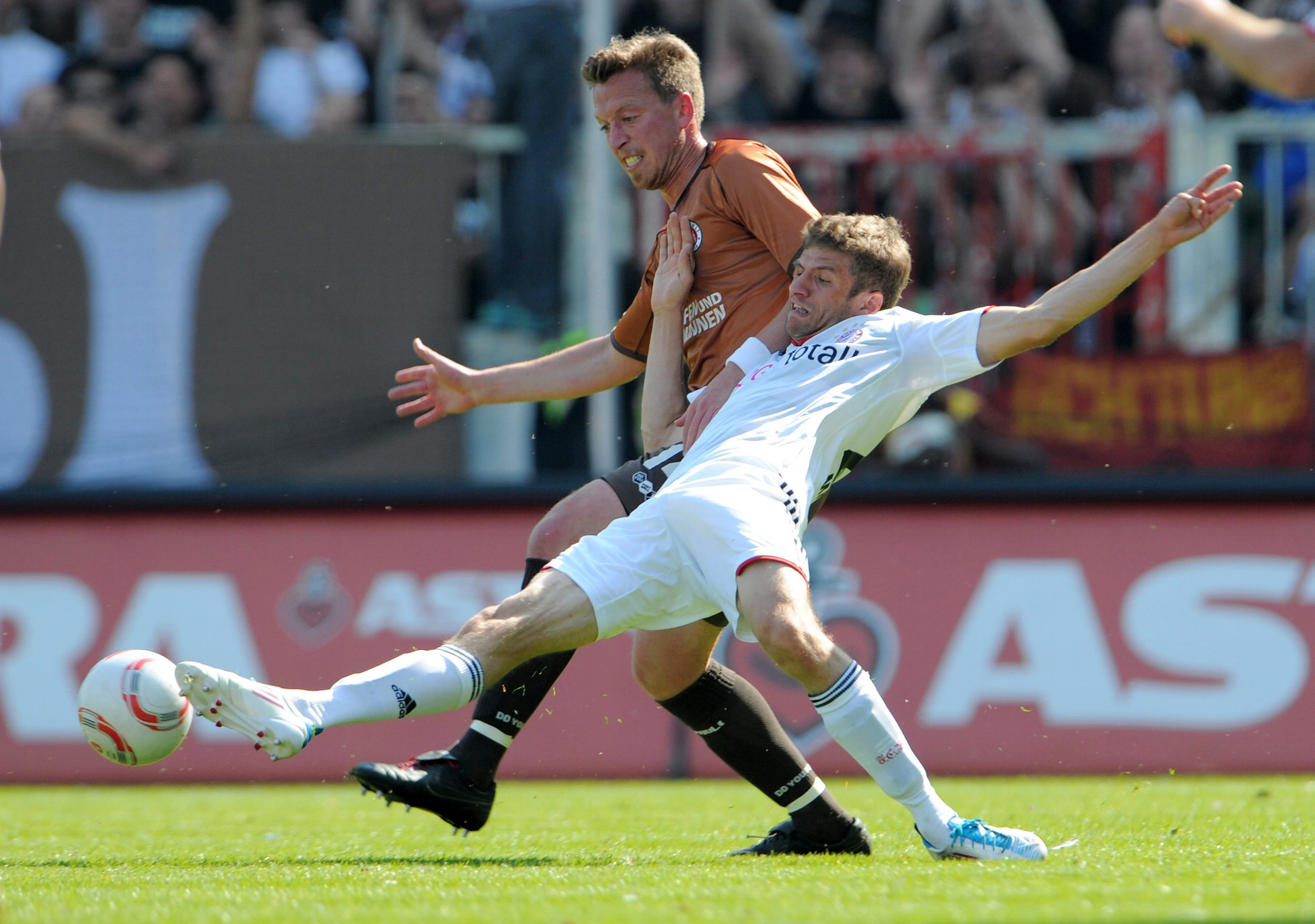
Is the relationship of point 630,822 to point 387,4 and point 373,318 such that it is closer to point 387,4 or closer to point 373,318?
point 373,318

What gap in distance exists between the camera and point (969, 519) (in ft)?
28.8

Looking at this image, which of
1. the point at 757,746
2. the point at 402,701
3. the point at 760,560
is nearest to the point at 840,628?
the point at 757,746

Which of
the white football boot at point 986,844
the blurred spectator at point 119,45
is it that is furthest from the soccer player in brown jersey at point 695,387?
the blurred spectator at point 119,45

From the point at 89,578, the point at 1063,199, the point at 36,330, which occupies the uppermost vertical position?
the point at 1063,199

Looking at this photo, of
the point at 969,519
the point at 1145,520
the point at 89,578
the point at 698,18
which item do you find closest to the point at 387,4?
the point at 698,18

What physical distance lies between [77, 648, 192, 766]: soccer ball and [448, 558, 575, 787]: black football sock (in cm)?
92

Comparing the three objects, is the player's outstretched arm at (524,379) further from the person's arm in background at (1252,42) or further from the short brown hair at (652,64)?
the person's arm in background at (1252,42)

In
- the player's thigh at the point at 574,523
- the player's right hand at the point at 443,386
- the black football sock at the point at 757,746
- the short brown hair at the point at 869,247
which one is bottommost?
the black football sock at the point at 757,746

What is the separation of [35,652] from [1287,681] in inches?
264

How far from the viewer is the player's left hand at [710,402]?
500 centimetres

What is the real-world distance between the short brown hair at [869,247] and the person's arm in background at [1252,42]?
113cm

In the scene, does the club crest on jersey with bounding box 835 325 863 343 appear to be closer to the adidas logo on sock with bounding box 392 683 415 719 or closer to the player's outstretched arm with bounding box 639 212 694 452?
the player's outstretched arm with bounding box 639 212 694 452

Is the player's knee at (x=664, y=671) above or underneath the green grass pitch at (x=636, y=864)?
above

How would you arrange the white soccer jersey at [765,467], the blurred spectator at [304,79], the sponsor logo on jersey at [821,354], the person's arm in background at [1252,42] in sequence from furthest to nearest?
the blurred spectator at [304,79] < the sponsor logo on jersey at [821,354] < the white soccer jersey at [765,467] < the person's arm in background at [1252,42]
